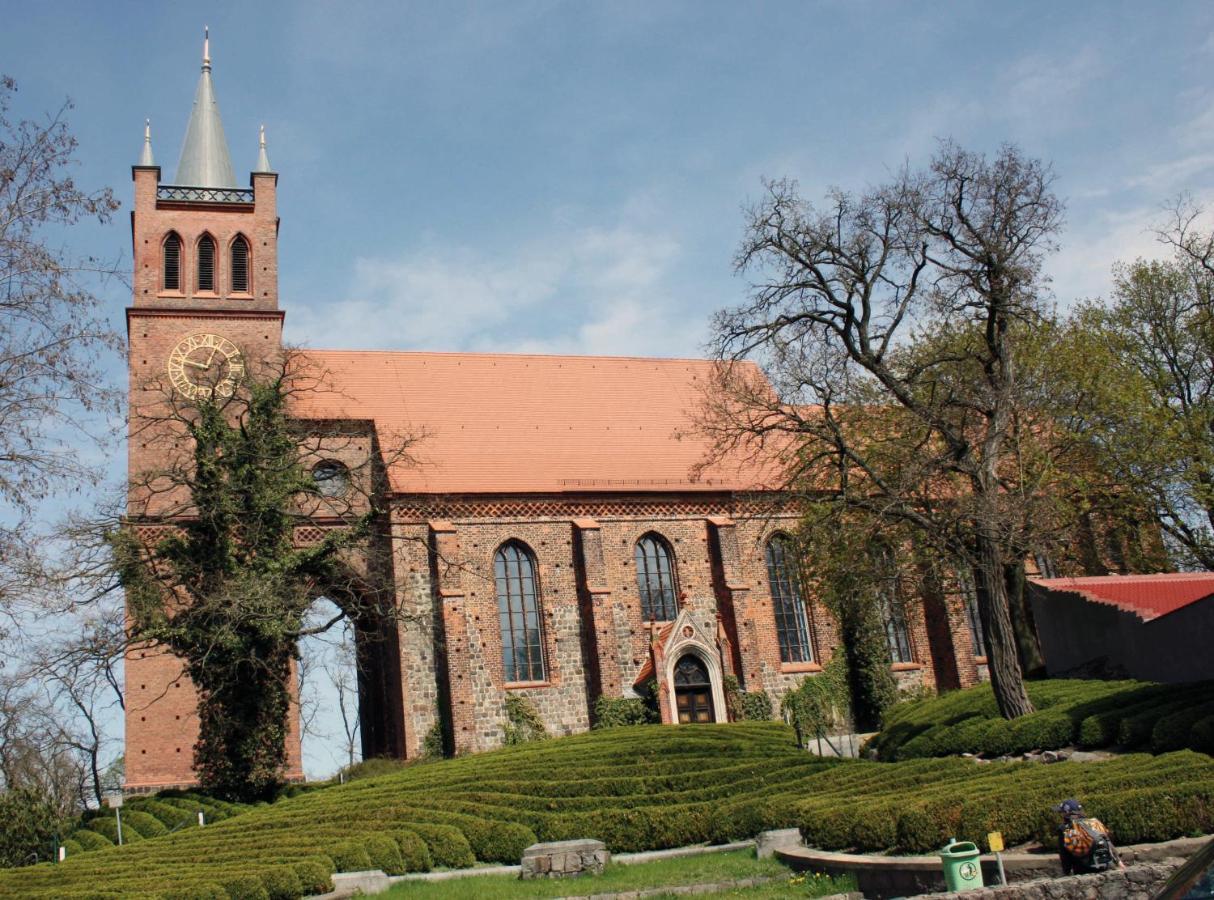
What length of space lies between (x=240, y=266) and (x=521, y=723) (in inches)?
662

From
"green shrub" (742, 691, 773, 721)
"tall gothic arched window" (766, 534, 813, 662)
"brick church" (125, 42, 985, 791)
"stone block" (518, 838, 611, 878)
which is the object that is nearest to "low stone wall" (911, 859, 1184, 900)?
"stone block" (518, 838, 611, 878)

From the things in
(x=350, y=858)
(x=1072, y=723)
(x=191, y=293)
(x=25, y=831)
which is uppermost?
(x=191, y=293)

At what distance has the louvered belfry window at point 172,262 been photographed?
34.9 m

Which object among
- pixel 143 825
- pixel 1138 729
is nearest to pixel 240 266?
pixel 143 825

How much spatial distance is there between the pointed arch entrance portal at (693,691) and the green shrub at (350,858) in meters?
16.3

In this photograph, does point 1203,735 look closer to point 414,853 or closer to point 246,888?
point 414,853

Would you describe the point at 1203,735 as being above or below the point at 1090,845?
above

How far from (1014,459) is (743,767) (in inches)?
450

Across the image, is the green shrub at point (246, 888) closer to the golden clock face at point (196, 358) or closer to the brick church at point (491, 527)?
the brick church at point (491, 527)

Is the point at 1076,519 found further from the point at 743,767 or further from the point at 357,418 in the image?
the point at 357,418

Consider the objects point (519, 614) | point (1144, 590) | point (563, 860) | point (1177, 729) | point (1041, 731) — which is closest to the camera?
point (563, 860)

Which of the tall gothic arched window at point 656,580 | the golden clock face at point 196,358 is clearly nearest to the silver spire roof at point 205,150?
the golden clock face at point 196,358

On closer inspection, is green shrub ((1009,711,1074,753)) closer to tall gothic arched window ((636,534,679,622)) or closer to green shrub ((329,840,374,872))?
green shrub ((329,840,374,872))

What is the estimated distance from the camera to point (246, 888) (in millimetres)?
13742
